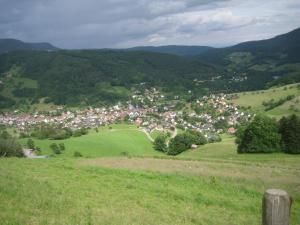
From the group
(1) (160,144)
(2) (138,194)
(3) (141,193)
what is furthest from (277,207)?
(1) (160,144)

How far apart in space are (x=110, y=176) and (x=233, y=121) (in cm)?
14844

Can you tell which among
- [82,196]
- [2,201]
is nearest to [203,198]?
[82,196]

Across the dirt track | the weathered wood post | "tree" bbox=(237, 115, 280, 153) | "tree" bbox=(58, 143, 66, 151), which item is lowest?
"tree" bbox=(58, 143, 66, 151)

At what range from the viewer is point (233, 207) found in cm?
1692

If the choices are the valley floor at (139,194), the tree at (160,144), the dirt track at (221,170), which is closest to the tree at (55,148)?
the tree at (160,144)

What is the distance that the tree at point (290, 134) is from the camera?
178 feet

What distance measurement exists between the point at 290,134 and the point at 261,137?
4.25 metres

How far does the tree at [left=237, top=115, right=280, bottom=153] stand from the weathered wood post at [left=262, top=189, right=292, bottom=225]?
5206cm

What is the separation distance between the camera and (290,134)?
5541cm

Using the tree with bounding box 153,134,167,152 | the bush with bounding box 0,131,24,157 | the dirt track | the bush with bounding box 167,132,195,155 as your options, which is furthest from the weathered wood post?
the tree with bounding box 153,134,167,152

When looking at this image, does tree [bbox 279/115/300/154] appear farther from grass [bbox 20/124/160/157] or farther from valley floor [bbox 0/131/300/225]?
grass [bbox 20/124/160/157]

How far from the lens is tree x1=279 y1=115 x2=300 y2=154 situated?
178 feet

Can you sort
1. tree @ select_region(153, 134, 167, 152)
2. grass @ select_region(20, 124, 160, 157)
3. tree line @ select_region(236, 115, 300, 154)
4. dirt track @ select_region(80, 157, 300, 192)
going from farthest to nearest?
tree @ select_region(153, 134, 167, 152) → grass @ select_region(20, 124, 160, 157) → tree line @ select_region(236, 115, 300, 154) → dirt track @ select_region(80, 157, 300, 192)

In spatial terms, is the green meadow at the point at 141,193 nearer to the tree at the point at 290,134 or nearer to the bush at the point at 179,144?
the tree at the point at 290,134
